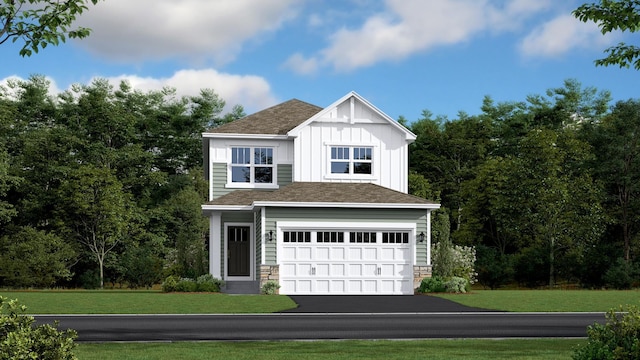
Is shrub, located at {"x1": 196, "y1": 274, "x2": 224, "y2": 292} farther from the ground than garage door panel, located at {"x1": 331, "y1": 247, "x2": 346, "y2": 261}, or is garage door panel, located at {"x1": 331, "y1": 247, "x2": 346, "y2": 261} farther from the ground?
garage door panel, located at {"x1": 331, "y1": 247, "x2": 346, "y2": 261}

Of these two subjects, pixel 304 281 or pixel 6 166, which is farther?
pixel 6 166

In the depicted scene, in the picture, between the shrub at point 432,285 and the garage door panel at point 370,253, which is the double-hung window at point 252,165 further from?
the shrub at point 432,285

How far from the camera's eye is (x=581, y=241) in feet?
139

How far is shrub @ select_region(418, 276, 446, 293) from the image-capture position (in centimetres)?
3083

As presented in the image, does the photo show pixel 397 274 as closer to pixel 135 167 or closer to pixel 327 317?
pixel 327 317

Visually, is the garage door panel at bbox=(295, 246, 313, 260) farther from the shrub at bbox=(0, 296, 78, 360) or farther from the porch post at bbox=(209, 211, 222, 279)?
the shrub at bbox=(0, 296, 78, 360)

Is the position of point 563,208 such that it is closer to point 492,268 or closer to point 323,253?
point 492,268

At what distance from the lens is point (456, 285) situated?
101ft

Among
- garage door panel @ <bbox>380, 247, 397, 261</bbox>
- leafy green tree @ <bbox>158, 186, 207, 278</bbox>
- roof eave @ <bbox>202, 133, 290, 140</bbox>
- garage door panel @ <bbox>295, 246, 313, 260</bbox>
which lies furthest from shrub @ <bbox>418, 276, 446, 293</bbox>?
leafy green tree @ <bbox>158, 186, 207, 278</bbox>

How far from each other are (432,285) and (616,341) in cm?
2235

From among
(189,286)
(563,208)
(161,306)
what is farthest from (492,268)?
(161,306)

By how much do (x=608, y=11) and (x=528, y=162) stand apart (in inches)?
1183

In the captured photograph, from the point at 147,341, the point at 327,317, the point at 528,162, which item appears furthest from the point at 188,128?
the point at 147,341

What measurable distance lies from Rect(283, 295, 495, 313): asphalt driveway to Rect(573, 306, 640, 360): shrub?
1273 cm
